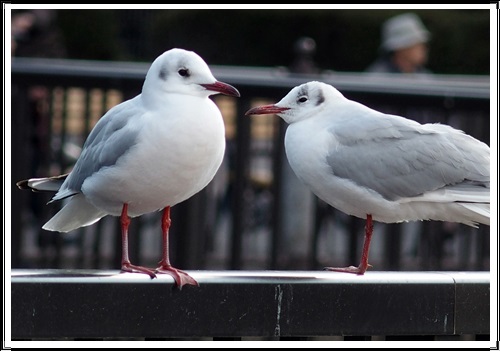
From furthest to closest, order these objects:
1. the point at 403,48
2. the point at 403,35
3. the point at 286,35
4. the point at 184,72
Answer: the point at 286,35 < the point at 403,48 < the point at 403,35 < the point at 184,72

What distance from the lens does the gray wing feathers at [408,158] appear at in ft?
12.7

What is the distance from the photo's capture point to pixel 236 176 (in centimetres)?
650

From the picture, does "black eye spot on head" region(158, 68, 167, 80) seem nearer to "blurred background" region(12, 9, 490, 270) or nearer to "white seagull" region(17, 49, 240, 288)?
"white seagull" region(17, 49, 240, 288)

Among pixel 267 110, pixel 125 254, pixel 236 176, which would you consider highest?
pixel 267 110

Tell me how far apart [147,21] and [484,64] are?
17.4ft

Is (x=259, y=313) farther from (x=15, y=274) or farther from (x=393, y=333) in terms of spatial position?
(x=15, y=274)

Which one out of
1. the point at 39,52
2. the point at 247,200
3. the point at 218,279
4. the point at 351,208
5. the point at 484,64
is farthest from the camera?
A: the point at 484,64

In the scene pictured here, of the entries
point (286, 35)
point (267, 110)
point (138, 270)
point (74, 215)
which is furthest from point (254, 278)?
point (286, 35)

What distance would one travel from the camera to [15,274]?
10.1ft

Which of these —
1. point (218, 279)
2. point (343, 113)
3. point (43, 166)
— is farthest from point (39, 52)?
point (218, 279)

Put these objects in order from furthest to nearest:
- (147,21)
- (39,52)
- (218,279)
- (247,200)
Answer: (147,21) < (39,52) < (247,200) < (218,279)

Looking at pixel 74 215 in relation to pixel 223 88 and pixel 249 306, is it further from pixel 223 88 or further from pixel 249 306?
pixel 249 306

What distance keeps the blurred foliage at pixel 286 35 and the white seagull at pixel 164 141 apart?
43.7 ft

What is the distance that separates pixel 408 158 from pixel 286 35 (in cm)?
1364
